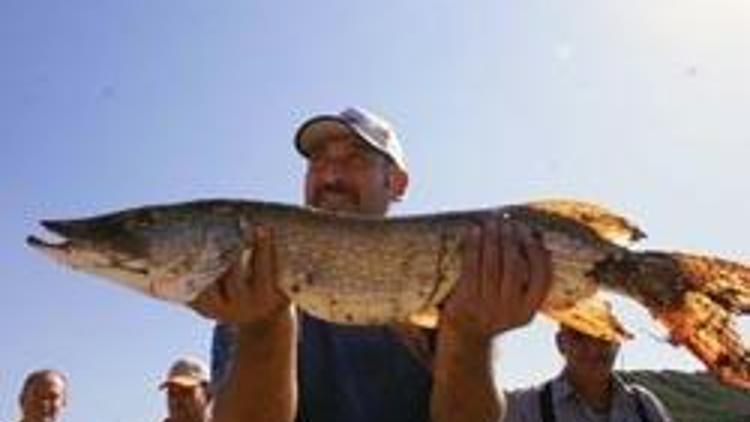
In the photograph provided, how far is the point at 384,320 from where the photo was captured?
611cm

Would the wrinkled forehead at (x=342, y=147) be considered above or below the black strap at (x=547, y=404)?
above

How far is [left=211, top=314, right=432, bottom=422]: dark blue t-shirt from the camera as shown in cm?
639

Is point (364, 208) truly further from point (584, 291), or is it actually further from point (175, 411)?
point (175, 411)

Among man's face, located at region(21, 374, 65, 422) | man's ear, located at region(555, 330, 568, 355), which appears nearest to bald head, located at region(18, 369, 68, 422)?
man's face, located at region(21, 374, 65, 422)

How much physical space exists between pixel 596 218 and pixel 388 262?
3.13 ft

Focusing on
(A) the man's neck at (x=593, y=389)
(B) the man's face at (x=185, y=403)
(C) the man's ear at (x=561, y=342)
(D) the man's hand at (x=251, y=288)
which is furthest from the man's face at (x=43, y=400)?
(D) the man's hand at (x=251, y=288)

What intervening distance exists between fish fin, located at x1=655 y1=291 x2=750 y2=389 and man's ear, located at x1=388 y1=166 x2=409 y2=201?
6.15ft

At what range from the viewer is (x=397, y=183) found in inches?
307

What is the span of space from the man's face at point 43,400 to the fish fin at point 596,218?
6.90 meters

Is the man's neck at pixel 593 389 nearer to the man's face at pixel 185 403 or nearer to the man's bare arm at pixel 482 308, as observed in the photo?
the man's face at pixel 185 403

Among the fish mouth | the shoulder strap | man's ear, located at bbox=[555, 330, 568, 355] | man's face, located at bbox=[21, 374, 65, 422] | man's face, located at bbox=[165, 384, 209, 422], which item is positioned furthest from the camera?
man's face, located at bbox=[165, 384, 209, 422]

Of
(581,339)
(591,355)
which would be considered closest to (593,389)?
(591,355)

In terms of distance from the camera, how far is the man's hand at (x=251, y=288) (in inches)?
238

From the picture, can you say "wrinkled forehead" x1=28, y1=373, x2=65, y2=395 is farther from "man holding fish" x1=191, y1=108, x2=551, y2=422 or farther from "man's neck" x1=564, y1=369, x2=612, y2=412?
"man holding fish" x1=191, y1=108, x2=551, y2=422
